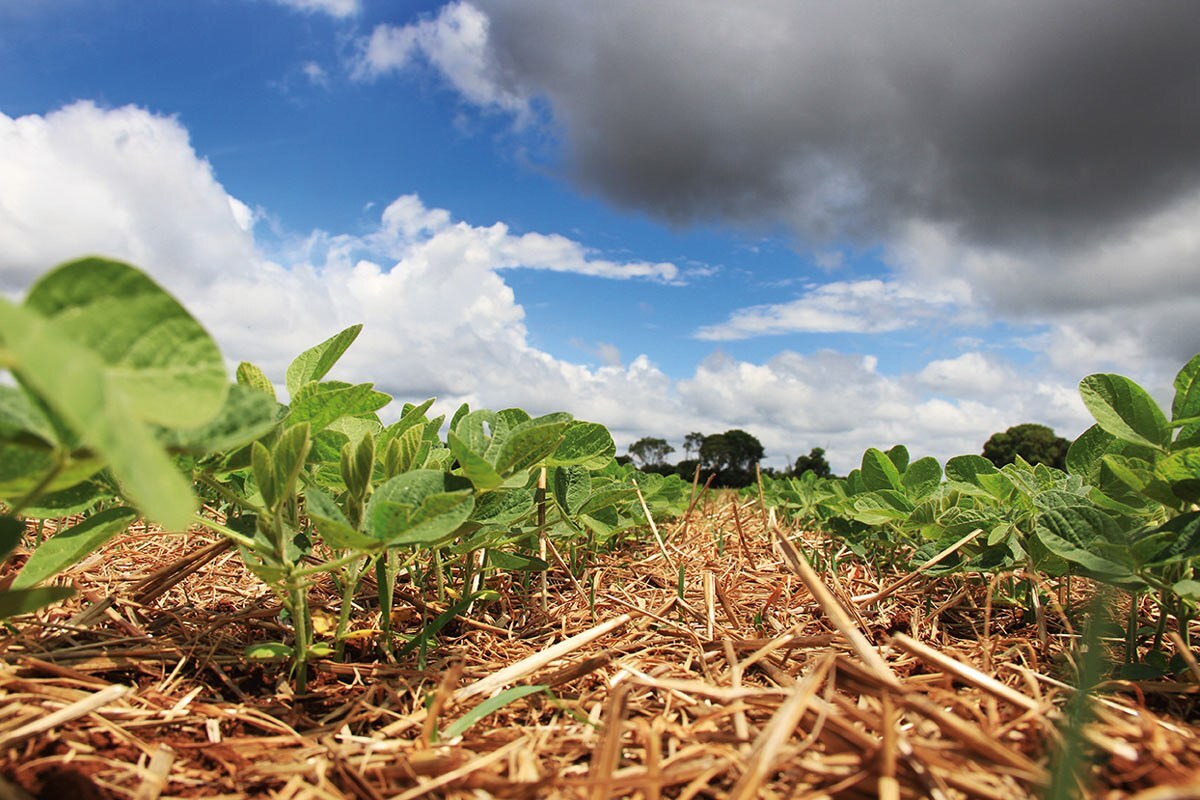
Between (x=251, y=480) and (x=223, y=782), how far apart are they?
25.3 inches

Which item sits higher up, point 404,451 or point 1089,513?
point 404,451

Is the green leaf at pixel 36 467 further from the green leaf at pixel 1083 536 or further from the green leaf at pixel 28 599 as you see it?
the green leaf at pixel 1083 536

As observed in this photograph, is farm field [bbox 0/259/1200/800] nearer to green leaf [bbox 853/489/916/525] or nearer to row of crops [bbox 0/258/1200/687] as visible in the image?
row of crops [bbox 0/258/1200/687]

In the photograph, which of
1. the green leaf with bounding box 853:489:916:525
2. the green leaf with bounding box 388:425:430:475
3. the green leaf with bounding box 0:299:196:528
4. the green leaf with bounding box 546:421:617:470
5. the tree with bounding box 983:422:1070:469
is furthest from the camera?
the tree with bounding box 983:422:1070:469

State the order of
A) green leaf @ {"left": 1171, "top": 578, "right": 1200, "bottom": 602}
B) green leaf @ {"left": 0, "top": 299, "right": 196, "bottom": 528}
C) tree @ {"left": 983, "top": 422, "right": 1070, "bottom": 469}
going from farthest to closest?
tree @ {"left": 983, "top": 422, "right": 1070, "bottom": 469}, green leaf @ {"left": 1171, "top": 578, "right": 1200, "bottom": 602}, green leaf @ {"left": 0, "top": 299, "right": 196, "bottom": 528}

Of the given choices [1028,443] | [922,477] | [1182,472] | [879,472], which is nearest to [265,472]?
[1182,472]

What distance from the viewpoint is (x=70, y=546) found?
1128 millimetres

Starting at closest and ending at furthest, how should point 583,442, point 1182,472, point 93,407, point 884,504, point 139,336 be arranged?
point 93,407 → point 139,336 → point 1182,472 → point 583,442 → point 884,504

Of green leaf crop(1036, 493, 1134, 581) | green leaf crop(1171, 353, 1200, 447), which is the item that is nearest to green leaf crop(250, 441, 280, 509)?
green leaf crop(1036, 493, 1134, 581)

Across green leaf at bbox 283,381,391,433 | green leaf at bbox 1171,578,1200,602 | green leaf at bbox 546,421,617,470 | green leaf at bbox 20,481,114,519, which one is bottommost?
green leaf at bbox 1171,578,1200,602

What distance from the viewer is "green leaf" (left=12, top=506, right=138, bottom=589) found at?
1098 millimetres

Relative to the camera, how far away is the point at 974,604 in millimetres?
2117

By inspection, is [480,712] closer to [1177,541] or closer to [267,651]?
[267,651]

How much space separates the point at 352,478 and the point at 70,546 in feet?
1.39
